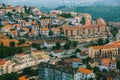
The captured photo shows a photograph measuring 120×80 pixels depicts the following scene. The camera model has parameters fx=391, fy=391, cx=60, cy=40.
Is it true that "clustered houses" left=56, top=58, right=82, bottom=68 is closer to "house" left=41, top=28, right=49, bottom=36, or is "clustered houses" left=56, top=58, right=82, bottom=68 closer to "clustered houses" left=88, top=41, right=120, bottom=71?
"clustered houses" left=88, top=41, right=120, bottom=71

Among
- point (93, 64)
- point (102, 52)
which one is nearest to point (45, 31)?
point (102, 52)

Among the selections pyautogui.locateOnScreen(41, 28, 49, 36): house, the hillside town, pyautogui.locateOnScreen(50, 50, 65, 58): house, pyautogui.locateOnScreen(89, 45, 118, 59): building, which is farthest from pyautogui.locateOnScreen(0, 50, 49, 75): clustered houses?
pyautogui.locateOnScreen(41, 28, 49, 36): house

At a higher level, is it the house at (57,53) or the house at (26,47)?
the house at (26,47)

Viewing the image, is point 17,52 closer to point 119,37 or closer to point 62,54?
point 62,54

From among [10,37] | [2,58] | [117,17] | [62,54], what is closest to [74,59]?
[62,54]

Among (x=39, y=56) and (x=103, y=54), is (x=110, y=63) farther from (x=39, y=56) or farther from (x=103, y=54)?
(x=39, y=56)

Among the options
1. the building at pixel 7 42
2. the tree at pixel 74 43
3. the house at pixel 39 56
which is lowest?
the tree at pixel 74 43

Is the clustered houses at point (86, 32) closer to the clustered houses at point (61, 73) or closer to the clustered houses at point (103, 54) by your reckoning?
the clustered houses at point (103, 54)

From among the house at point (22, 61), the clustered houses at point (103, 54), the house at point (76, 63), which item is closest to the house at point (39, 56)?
the house at point (22, 61)
